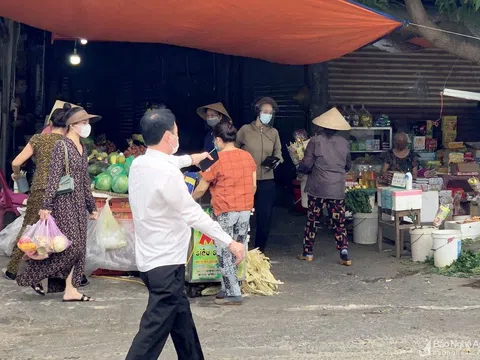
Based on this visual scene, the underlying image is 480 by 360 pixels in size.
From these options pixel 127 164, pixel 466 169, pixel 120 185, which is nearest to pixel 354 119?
pixel 466 169

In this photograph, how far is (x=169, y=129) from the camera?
177 inches

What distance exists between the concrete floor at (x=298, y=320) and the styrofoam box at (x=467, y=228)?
1.12 m

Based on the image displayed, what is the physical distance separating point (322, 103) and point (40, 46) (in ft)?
17.5

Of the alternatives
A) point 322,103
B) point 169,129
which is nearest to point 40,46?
point 322,103

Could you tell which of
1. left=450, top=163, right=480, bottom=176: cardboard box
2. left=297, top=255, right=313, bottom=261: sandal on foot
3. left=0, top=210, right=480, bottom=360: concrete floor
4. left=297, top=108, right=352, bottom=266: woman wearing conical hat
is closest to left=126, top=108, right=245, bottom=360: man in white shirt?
left=0, top=210, right=480, bottom=360: concrete floor

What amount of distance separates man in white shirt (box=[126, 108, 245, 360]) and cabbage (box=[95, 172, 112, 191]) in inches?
129

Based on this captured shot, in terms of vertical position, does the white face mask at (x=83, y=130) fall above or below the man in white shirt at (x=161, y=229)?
above

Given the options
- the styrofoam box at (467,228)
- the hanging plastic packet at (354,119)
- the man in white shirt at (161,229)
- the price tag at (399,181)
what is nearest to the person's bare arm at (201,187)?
the man in white shirt at (161,229)

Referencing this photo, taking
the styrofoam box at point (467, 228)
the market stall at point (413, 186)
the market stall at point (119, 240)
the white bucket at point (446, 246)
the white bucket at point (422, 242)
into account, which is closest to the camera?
the market stall at point (119, 240)

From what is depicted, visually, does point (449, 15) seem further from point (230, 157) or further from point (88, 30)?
point (88, 30)

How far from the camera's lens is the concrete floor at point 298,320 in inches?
222

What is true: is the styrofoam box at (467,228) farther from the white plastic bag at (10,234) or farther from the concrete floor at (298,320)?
the white plastic bag at (10,234)

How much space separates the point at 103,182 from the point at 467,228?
176 inches

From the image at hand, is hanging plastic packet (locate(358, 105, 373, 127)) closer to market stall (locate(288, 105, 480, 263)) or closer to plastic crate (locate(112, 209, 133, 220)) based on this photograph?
market stall (locate(288, 105, 480, 263))
